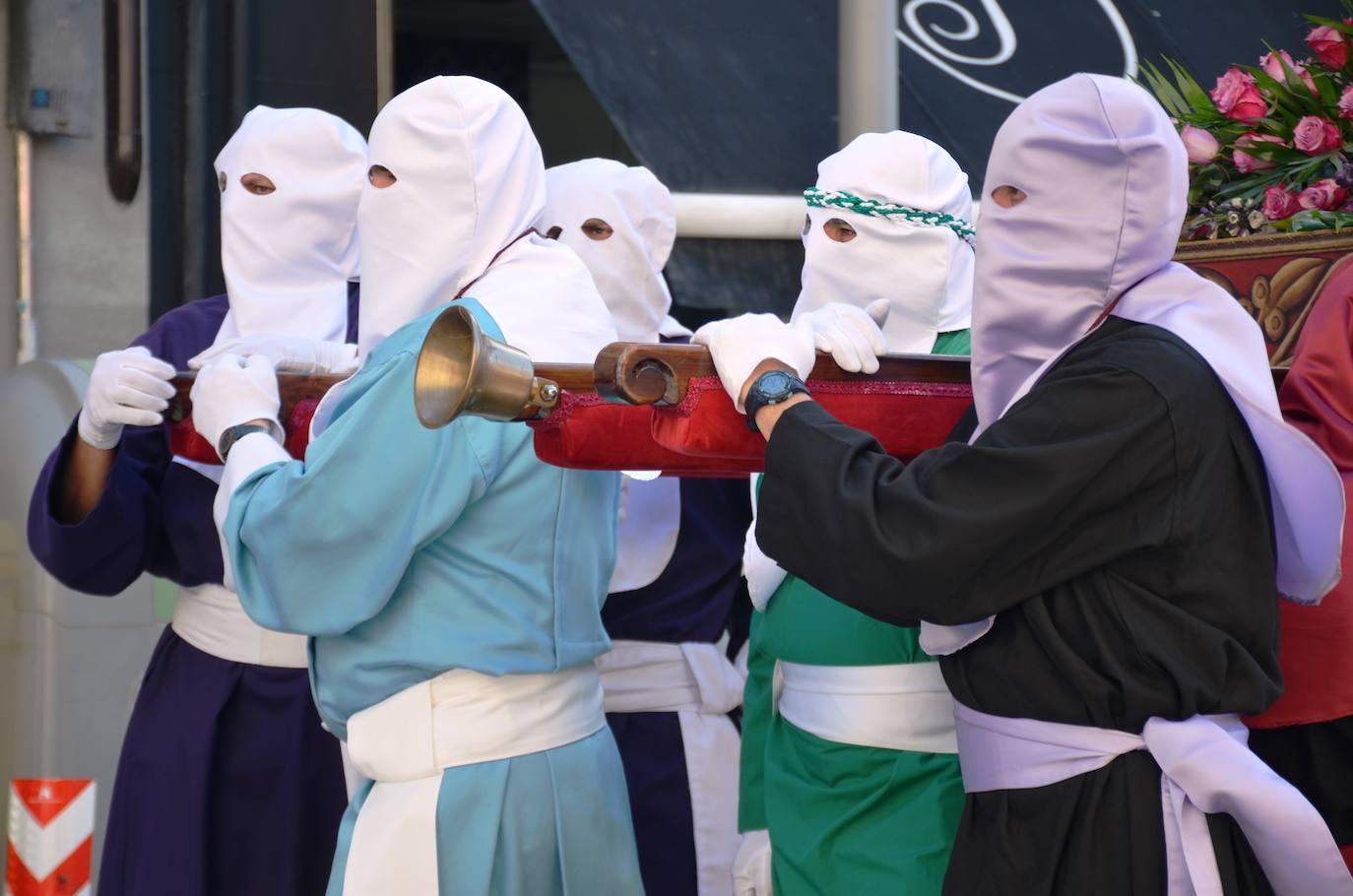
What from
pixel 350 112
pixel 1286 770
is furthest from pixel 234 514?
pixel 350 112

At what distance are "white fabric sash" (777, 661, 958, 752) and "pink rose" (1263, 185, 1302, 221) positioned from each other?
1144 mm

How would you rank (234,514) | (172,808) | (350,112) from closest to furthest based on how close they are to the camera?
(234,514), (172,808), (350,112)

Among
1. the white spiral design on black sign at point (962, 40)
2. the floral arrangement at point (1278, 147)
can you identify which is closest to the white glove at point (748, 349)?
the floral arrangement at point (1278, 147)

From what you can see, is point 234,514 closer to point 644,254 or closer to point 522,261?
point 522,261

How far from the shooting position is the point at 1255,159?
3299 mm

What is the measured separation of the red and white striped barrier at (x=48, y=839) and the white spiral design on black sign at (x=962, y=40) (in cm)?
348

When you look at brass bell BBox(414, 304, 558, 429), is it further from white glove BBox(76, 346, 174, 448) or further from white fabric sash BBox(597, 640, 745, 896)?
white fabric sash BBox(597, 640, 745, 896)

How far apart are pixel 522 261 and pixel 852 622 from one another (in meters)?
0.80

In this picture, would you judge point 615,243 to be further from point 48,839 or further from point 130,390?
point 48,839

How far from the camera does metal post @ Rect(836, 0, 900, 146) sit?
5.14m

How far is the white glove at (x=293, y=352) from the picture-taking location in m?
3.02

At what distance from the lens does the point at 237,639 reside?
3186mm

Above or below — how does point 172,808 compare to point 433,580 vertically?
below

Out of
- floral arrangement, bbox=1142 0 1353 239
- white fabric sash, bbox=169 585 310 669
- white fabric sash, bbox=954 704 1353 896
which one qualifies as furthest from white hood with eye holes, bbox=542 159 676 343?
white fabric sash, bbox=954 704 1353 896
